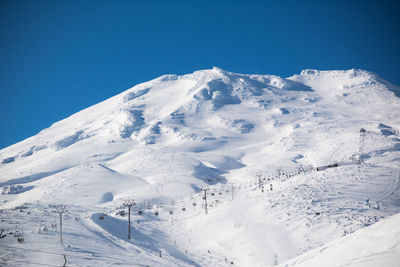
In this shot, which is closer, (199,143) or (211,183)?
(211,183)

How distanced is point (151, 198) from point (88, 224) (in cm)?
3265

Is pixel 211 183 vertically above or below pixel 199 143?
below

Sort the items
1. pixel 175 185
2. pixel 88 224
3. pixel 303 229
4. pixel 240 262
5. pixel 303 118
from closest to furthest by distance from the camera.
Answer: pixel 240 262
pixel 303 229
pixel 88 224
pixel 175 185
pixel 303 118

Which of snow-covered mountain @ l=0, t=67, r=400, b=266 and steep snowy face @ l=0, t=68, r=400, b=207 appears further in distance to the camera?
steep snowy face @ l=0, t=68, r=400, b=207

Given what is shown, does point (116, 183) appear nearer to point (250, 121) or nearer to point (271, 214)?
point (271, 214)

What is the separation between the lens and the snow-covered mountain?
34.0 m

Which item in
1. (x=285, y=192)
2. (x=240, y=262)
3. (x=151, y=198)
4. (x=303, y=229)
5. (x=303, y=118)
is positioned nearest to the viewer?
(x=240, y=262)

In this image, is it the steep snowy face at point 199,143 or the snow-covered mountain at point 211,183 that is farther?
the steep snowy face at point 199,143

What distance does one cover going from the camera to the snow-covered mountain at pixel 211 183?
3403 centimetres

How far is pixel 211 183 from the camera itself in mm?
96438

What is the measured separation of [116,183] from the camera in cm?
8706

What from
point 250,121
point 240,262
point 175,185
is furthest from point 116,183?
point 250,121

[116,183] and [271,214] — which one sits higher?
[116,183]

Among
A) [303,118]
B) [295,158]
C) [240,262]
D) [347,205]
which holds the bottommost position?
[240,262]
